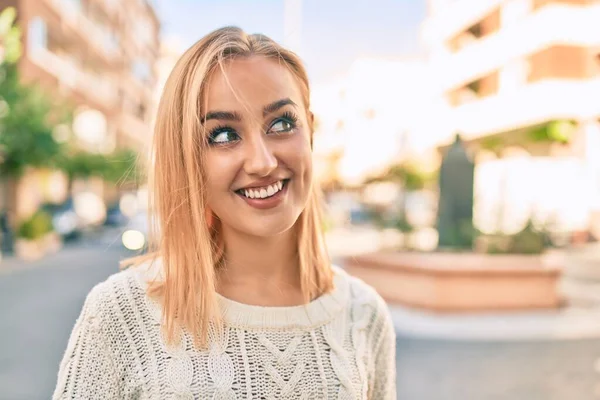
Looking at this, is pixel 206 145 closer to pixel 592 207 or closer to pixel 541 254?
pixel 541 254

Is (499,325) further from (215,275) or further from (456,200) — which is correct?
(215,275)

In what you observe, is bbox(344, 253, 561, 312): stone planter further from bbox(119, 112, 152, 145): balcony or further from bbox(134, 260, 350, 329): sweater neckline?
bbox(119, 112, 152, 145): balcony

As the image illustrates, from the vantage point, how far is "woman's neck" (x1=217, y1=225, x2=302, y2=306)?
5.80 ft

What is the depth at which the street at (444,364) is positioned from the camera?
5.52 metres

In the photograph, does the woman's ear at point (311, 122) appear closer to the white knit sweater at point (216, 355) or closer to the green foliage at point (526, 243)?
the white knit sweater at point (216, 355)

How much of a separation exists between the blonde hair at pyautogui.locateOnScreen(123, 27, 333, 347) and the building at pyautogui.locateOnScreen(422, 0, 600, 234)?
73.4 feet

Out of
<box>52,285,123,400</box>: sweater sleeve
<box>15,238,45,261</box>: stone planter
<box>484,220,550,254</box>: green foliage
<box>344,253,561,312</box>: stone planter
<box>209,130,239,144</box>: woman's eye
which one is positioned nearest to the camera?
<box>52,285,123,400</box>: sweater sleeve

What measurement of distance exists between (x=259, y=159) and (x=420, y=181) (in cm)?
2996

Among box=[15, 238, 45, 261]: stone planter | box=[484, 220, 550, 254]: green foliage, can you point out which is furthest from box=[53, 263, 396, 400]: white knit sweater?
box=[15, 238, 45, 261]: stone planter

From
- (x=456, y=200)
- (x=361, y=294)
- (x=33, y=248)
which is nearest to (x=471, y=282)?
(x=456, y=200)

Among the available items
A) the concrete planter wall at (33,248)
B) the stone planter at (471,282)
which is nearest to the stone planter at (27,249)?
the concrete planter wall at (33,248)

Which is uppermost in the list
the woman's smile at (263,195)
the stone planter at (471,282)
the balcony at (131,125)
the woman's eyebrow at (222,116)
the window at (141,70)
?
the window at (141,70)

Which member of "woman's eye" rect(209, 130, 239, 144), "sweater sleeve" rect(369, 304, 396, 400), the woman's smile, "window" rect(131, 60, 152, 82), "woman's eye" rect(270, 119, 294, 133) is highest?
"window" rect(131, 60, 152, 82)

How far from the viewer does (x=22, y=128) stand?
58.1ft
